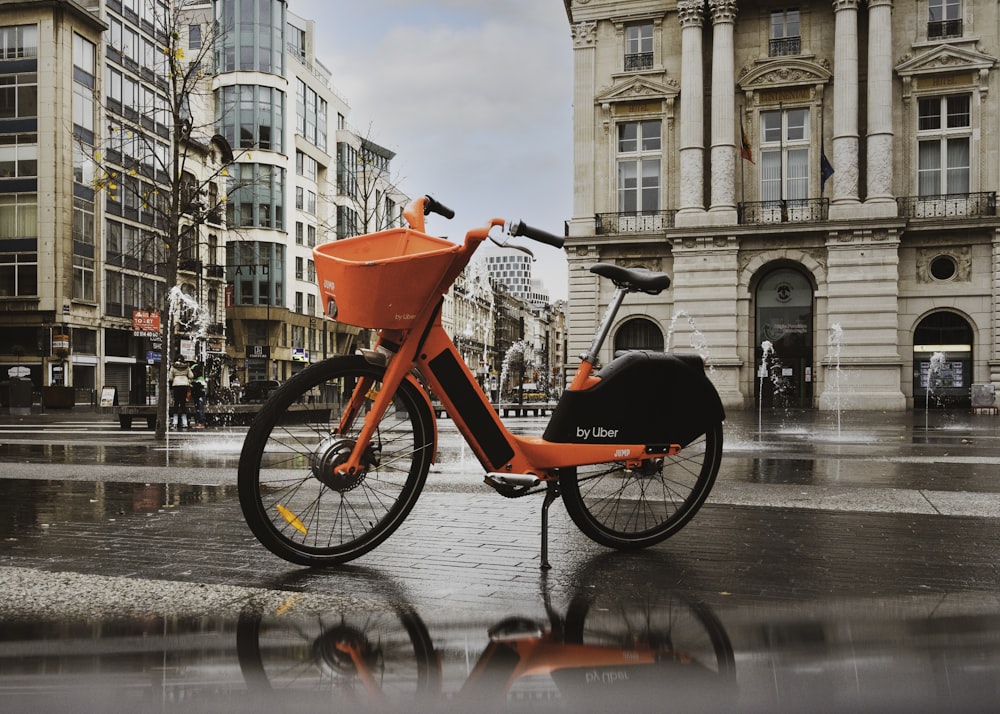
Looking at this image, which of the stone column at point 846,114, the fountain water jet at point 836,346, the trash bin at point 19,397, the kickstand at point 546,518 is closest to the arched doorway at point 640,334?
the fountain water jet at point 836,346

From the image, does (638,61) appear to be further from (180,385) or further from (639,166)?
(180,385)

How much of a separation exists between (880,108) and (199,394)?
2782 cm

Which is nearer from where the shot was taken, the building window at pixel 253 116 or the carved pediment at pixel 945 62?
the carved pediment at pixel 945 62

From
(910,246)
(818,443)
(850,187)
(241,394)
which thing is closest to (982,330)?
(910,246)

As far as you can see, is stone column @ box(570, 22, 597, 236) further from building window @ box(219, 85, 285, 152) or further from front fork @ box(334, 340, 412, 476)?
front fork @ box(334, 340, 412, 476)

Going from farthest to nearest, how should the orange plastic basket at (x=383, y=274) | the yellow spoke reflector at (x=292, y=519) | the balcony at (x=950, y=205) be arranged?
1. the balcony at (x=950, y=205)
2. the yellow spoke reflector at (x=292, y=519)
3. the orange plastic basket at (x=383, y=274)

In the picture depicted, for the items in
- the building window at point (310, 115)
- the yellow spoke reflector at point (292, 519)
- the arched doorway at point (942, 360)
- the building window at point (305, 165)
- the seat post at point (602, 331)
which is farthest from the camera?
the building window at point (305, 165)

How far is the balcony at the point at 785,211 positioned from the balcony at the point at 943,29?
24.9ft

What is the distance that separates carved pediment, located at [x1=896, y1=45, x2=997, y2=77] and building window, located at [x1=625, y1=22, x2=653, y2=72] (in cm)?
1006

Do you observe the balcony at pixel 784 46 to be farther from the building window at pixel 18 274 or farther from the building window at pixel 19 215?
the building window at pixel 18 274

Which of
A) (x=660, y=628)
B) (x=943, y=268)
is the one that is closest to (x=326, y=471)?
(x=660, y=628)

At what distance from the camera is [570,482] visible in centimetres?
462

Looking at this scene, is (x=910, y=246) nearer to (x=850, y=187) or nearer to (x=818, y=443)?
(x=850, y=187)

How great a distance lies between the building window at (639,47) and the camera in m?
38.6
